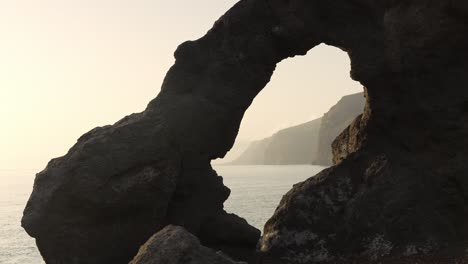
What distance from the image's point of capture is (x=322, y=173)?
27375mm

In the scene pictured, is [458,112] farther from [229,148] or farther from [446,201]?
[229,148]

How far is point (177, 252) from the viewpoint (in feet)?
51.5

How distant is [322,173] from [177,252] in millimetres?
13620

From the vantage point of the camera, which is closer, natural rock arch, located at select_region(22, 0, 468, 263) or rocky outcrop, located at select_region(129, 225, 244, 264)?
rocky outcrop, located at select_region(129, 225, 244, 264)

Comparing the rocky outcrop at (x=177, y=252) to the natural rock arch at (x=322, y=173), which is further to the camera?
the natural rock arch at (x=322, y=173)

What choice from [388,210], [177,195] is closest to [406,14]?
[388,210]

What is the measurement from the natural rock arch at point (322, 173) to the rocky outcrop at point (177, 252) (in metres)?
9.05

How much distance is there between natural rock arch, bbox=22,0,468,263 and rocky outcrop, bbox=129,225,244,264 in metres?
9.05

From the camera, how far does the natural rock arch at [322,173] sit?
918 inches

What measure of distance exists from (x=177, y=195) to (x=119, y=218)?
4160 mm

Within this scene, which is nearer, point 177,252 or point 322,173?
point 177,252

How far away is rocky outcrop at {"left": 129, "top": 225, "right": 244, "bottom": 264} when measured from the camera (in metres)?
15.6

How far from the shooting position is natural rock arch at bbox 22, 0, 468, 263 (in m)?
23.3

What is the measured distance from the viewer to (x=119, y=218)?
25.7 meters
